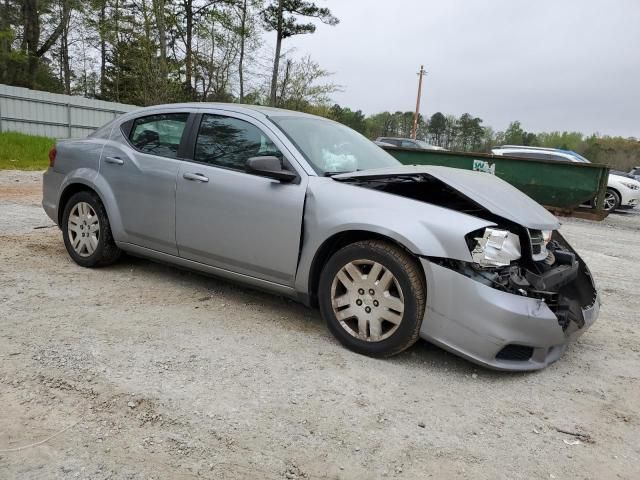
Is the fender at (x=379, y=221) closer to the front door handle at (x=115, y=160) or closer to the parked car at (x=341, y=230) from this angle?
the parked car at (x=341, y=230)

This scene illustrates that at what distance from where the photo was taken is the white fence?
18234 mm

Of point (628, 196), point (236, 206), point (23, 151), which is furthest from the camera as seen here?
point (23, 151)

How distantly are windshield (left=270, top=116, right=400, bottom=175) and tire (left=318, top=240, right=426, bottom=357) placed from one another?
750mm

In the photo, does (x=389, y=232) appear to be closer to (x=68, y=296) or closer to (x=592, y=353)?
(x=592, y=353)

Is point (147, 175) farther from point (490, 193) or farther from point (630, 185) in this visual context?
point (630, 185)

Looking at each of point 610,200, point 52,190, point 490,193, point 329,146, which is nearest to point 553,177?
point 610,200

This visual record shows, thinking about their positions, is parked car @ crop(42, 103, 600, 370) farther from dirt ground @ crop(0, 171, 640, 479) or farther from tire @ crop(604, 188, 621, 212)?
tire @ crop(604, 188, 621, 212)

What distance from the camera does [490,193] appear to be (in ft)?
10.9

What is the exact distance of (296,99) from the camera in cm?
2852

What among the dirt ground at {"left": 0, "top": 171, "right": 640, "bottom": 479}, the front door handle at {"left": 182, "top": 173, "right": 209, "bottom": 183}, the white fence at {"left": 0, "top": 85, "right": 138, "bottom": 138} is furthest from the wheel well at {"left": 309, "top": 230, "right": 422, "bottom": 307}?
the white fence at {"left": 0, "top": 85, "right": 138, "bottom": 138}

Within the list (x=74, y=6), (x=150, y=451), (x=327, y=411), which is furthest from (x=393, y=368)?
(x=74, y=6)

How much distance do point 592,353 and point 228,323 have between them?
2.61 metres

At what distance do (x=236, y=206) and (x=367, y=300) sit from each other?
1.23 m

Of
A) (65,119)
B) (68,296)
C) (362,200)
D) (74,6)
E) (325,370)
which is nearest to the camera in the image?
(325,370)
